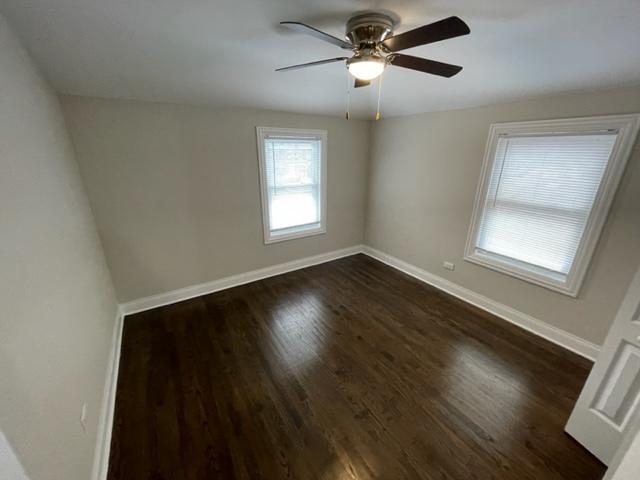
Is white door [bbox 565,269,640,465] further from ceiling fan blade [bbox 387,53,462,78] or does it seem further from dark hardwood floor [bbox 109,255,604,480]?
ceiling fan blade [bbox 387,53,462,78]

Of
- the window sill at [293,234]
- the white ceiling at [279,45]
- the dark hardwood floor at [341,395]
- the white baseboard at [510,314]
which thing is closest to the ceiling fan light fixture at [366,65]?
the white ceiling at [279,45]

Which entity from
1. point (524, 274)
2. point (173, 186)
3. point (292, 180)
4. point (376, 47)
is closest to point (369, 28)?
point (376, 47)

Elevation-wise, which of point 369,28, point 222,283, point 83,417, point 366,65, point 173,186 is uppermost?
point 369,28

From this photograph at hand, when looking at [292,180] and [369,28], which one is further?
[292,180]

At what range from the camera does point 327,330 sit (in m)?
2.46

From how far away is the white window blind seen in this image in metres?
2.00

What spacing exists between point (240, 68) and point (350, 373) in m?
2.58

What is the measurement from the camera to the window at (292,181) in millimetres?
3158

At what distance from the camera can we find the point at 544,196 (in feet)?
7.40

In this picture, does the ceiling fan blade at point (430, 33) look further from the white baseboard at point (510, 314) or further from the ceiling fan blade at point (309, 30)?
the white baseboard at point (510, 314)

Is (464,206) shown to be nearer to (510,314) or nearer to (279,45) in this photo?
(510,314)

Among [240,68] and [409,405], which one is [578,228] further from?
[240,68]

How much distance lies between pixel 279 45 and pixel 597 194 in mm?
2617

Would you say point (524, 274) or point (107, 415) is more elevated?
point (524, 274)
